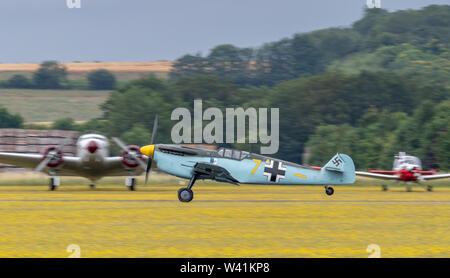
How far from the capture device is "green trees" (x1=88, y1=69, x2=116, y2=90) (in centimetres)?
12594

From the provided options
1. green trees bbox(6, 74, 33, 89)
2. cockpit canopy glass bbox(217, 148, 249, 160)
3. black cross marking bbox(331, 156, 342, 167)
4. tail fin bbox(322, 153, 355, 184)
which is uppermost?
green trees bbox(6, 74, 33, 89)

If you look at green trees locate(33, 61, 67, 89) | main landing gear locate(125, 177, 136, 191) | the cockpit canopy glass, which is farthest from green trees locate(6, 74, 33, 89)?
the cockpit canopy glass

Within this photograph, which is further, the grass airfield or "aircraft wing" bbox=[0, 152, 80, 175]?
"aircraft wing" bbox=[0, 152, 80, 175]

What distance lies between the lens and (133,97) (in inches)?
3752

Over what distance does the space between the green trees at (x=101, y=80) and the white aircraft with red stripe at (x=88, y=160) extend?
90.7 m

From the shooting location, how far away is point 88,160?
32594 mm

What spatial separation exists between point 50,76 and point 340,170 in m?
111

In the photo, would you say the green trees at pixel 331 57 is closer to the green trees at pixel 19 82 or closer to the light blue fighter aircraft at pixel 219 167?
the green trees at pixel 19 82

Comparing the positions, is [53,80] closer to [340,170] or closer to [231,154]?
[340,170]

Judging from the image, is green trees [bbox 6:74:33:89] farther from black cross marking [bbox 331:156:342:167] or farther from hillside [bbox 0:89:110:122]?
black cross marking [bbox 331:156:342:167]

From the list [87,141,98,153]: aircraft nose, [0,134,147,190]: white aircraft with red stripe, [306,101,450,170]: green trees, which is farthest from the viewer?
[306,101,450,170]: green trees
